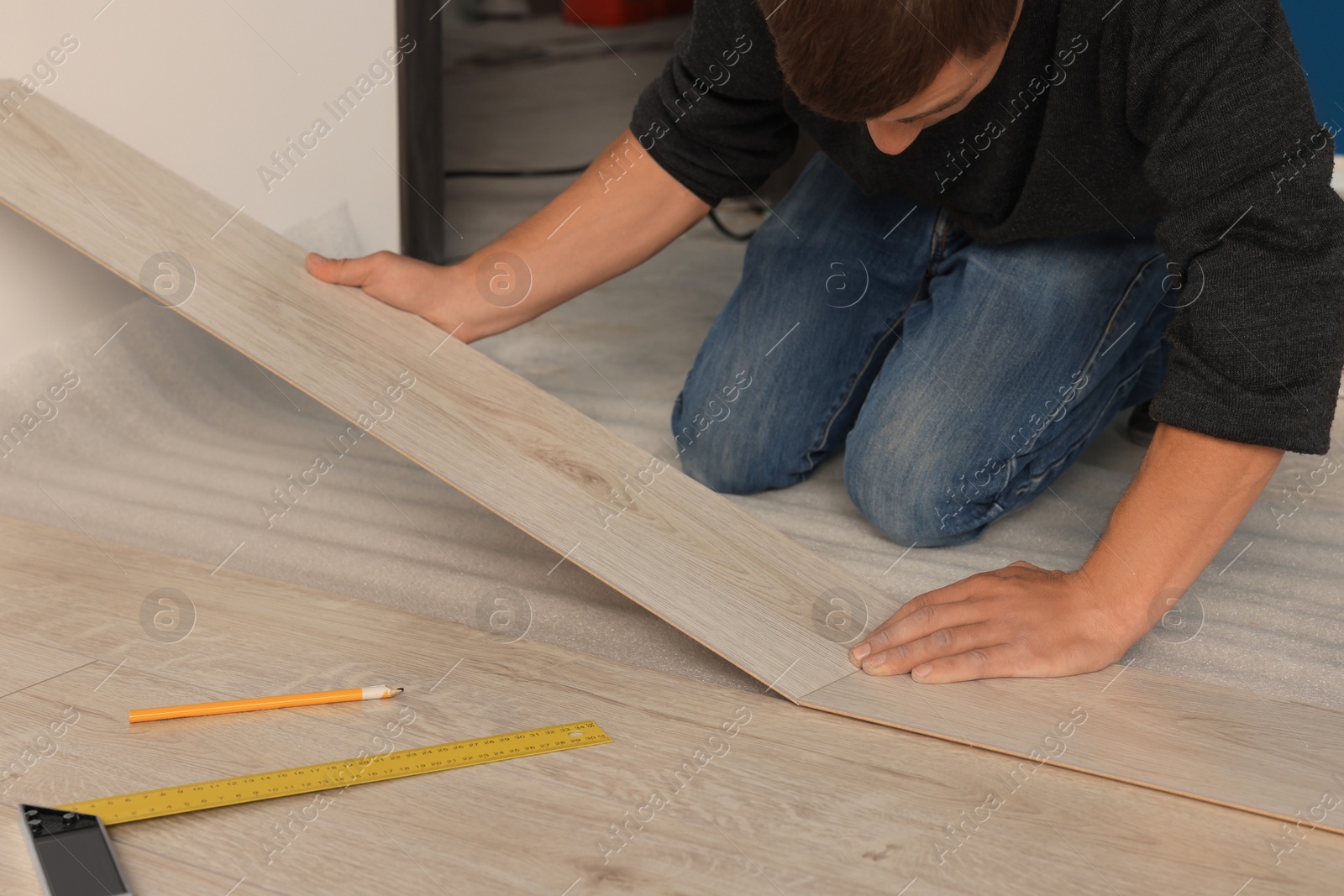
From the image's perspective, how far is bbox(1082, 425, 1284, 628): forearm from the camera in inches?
45.2

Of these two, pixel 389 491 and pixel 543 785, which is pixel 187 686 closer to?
pixel 543 785

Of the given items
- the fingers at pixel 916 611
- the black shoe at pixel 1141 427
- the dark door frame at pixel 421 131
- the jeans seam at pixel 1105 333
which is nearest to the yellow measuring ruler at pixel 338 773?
the fingers at pixel 916 611

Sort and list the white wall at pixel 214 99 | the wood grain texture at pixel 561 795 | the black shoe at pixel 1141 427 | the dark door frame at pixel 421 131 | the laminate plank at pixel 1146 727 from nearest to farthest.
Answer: the wood grain texture at pixel 561 795, the laminate plank at pixel 1146 727, the white wall at pixel 214 99, the black shoe at pixel 1141 427, the dark door frame at pixel 421 131

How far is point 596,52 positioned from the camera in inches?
239

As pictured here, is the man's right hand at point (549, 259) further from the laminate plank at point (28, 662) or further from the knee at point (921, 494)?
the laminate plank at point (28, 662)

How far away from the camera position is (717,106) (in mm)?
1582

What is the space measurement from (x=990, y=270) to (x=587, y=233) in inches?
23.0

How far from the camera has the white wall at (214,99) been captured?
1.63 m

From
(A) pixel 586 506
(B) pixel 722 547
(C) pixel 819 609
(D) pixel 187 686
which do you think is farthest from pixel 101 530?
(C) pixel 819 609

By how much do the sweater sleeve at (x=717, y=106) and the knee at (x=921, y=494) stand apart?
452 millimetres

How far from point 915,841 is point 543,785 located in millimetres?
336

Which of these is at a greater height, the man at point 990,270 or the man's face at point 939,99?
the man's face at point 939,99

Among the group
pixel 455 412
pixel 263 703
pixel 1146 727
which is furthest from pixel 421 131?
pixel 1146 727

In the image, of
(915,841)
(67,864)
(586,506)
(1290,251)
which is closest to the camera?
(67,864)
